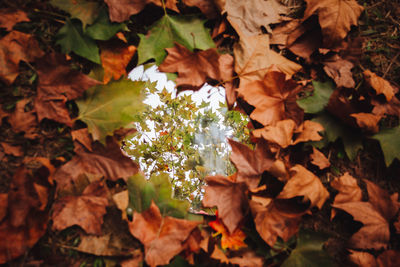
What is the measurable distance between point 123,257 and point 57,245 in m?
0.23

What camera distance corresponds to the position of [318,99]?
905 mm

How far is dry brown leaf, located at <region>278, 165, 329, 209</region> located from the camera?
764mm

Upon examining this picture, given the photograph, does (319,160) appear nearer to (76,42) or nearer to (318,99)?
(318,99)

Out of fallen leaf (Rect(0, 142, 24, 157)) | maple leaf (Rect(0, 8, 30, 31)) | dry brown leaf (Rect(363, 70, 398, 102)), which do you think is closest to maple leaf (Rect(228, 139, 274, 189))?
dry brown leaf (Rect(363, 70, 398, 102))

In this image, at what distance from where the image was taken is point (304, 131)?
32.7 inches

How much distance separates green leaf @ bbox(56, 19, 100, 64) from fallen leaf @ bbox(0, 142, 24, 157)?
1.26 ft

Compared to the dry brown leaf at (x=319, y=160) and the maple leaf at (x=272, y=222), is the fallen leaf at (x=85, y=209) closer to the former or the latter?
the maple leaf at (x=272, y=222)

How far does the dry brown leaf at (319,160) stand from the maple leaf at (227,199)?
0.31 m

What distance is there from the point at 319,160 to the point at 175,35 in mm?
772

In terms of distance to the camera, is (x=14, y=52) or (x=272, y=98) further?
(x=272, y=98)

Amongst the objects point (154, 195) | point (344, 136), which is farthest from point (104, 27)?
point (344, 136)

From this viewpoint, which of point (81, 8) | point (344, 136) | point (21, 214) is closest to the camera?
point (21, 214)

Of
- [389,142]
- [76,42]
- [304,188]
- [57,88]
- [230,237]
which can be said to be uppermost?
[76,42]

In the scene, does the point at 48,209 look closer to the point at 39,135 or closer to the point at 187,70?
the point at 39,135
